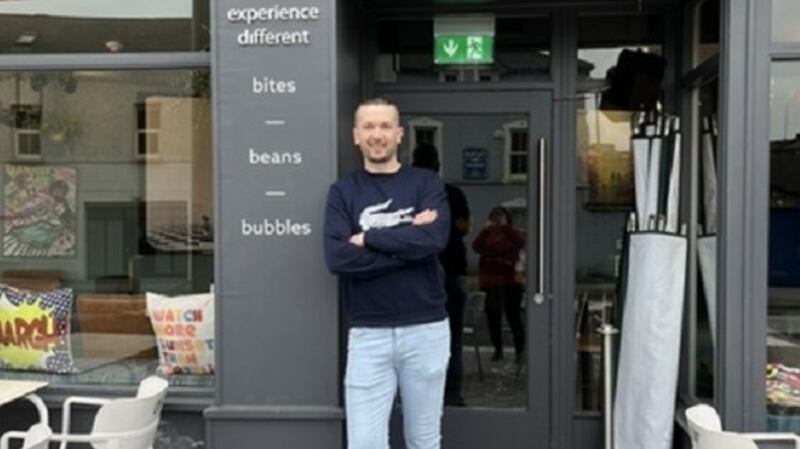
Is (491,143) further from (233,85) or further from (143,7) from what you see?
(143,7)

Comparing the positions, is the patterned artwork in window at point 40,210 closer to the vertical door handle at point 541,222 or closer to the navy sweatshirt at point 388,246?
the navy sweatshirt at point 388,246

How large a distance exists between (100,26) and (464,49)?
5.70 feet

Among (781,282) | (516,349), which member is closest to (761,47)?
(781,282)

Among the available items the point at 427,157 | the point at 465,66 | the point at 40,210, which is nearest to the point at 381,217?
the point at 427,157

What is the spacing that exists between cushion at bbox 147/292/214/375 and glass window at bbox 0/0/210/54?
46.2 inches

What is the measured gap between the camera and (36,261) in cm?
449

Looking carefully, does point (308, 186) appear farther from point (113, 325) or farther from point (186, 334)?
point (113, 325)

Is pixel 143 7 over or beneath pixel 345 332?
over

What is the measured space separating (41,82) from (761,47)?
3238 millimetres

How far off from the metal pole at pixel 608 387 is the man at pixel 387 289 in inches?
37.8

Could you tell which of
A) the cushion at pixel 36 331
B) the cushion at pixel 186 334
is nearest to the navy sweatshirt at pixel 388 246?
the cushion at pixel 186 334

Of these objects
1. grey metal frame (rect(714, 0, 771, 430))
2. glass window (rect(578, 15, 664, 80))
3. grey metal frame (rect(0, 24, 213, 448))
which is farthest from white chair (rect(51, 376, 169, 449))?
glass window (rect(578, 15, 664, 80))

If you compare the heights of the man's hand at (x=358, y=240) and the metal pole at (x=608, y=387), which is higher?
the man's hand at (x=358, y=240)

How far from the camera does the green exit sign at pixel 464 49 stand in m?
4.12
